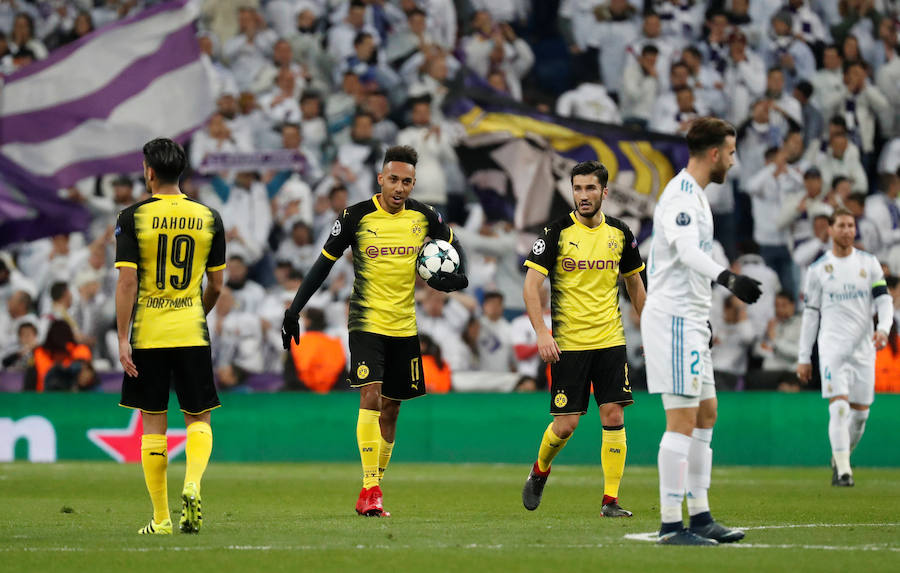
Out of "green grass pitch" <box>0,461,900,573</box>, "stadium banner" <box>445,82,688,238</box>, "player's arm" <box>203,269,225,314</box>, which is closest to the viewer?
"green grass pitch" <box>0,461,900,573</box>

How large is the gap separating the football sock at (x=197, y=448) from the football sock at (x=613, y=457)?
3090mm

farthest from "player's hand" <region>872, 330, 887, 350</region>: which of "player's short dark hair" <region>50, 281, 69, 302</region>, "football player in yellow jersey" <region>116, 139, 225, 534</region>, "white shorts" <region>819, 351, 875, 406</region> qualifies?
"player's short dark hair" <region>50, 281, 69, 302</region>

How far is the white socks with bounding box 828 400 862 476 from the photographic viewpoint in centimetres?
1357

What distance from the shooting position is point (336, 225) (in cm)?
1020

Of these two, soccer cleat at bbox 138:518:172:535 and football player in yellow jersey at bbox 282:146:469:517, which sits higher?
football player in yellow jersey at bbox 282:146:469:517

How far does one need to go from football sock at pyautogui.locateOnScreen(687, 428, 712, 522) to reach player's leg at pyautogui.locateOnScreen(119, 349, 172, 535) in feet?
10.1

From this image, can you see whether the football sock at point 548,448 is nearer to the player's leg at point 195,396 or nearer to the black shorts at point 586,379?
the black shorts at point 586,379

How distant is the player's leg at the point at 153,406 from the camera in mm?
8242

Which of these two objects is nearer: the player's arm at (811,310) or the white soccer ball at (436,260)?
the white soccer ball at (436,260)

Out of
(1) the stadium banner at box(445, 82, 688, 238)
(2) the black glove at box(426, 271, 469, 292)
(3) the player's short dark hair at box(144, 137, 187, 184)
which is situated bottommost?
(2) the black glove at box(426, 271, 469, 292)

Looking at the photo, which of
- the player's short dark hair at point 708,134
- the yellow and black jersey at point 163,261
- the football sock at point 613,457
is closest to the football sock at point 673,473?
the player's short dark hair at point 708,134

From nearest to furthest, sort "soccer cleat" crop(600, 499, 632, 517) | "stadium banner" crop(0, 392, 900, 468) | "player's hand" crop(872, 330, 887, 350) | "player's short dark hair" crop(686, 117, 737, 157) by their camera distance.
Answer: "player's short dark hair" crop(686, 117, 737, 157)
"soccer cleat" crop(600, 499, 632, 517)
"player's hand" crop(872, 330, 887, 350)
"stadium banner" crop(0, 392, 900, 468)

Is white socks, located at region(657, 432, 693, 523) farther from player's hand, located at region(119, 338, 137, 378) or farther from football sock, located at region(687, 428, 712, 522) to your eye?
player's hand, located at region(119, 338, 137, 378)

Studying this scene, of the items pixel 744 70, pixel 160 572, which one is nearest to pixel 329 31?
pixel 744 70
